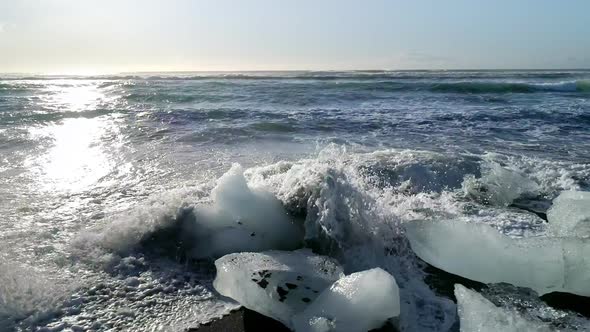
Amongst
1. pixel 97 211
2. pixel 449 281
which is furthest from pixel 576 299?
pixel 97 211

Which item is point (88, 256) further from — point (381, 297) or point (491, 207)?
point (491, 207)

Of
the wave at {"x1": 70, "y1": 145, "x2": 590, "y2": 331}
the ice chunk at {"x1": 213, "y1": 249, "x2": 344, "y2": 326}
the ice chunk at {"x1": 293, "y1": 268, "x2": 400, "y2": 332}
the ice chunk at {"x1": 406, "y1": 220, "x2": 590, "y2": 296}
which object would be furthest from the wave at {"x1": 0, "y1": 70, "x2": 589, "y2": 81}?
the ice chunk at {"x1": 293, "y1": 268, "x2": 400, "y2": 332}

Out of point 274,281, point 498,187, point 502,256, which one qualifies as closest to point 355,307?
point 274,281

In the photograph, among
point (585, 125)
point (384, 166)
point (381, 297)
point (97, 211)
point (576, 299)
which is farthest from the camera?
point (585, 125)

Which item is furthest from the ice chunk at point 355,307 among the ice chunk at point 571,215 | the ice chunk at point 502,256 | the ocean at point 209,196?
the ice chunk at point 571,215

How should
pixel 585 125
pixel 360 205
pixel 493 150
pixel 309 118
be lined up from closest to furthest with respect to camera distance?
pixel 360 205, pixel 493 150, pixel 585 125, pixel 309 118

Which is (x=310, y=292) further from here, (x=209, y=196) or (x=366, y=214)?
(x=209, y=196)

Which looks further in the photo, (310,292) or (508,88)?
(508,88)

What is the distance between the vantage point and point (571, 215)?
2.95m

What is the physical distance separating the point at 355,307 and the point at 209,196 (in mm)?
1916

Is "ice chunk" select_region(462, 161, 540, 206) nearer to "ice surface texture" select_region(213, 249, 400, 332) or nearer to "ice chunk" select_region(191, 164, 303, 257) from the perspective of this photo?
"ice chunk" select_region(191, 164, 303, 257)

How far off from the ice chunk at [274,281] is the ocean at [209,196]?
0.57ft

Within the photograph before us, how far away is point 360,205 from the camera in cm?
292

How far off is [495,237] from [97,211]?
119 inches
